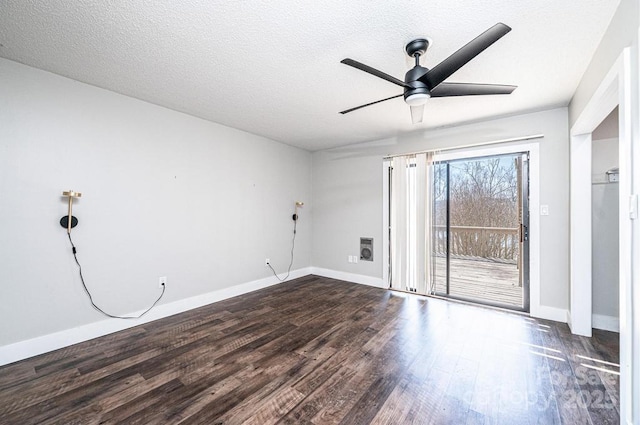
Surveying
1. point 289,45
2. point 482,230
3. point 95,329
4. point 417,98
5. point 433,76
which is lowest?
point 95,329

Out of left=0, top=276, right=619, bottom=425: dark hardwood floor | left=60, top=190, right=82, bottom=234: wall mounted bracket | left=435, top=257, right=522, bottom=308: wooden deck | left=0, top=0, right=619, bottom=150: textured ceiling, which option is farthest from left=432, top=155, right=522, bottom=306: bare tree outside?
left=60, top=190, right=82, bottom=234: wall mounted bracket

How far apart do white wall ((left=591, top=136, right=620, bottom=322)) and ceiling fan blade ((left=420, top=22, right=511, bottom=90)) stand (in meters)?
2.44

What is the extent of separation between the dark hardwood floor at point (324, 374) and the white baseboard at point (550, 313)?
0.49 feet

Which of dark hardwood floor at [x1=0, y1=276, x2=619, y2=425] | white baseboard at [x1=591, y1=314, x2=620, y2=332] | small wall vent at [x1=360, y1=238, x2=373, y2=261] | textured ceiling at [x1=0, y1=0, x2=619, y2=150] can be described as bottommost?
dark hardwood floor at [x1=0, y1=276, x2=619, y2=425]

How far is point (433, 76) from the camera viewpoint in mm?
1717

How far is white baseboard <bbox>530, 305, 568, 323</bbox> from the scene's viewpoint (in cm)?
299

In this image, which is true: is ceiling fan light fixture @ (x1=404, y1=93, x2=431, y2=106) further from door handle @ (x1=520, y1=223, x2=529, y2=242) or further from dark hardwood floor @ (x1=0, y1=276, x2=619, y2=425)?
door handle @ (x1=520, y1=223, x2=529, y2=242)

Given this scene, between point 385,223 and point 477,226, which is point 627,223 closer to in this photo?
point 385,223

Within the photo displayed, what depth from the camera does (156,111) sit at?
10.1 ft

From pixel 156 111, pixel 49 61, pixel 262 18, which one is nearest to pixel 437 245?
pixel 262 18

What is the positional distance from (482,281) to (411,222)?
175 cm

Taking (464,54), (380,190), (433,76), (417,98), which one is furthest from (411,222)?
(464,54)

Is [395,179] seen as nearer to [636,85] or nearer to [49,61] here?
[636,85]

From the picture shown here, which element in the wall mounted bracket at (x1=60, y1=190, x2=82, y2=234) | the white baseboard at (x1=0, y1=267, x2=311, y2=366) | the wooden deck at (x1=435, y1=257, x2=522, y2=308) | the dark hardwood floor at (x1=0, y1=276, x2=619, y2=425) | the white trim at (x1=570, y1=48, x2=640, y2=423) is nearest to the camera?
the white trim at (x1=570, y1=48, x2=640, y2=423)
